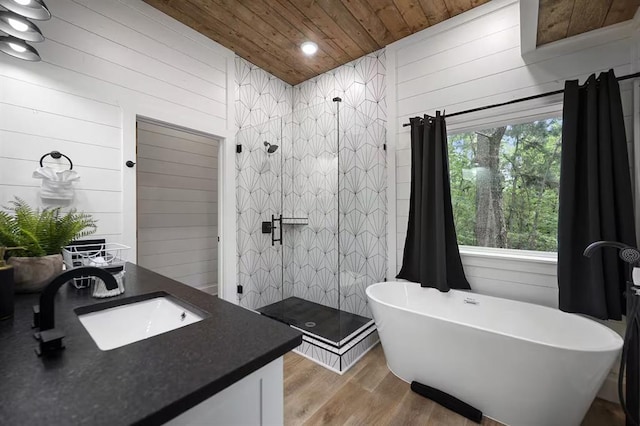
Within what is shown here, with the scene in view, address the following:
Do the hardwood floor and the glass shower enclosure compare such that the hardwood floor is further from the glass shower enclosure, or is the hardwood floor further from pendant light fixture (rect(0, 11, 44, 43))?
pendant light fixture (rect(0, 11, 44, 43))

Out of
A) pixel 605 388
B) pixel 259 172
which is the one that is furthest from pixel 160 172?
pixel 605 388

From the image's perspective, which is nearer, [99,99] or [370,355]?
[99,99]

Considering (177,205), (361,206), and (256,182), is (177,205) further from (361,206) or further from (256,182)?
(361,206)

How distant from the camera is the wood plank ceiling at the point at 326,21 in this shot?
1.92 meters

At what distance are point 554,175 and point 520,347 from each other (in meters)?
1.42

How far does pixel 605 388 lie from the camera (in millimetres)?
1861

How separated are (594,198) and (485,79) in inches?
48.1

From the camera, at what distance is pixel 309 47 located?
9.30 ft

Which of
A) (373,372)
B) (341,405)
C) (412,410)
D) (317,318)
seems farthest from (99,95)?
(412,410)

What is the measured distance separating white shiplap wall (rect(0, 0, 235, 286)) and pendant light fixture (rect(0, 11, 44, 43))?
2.03ft

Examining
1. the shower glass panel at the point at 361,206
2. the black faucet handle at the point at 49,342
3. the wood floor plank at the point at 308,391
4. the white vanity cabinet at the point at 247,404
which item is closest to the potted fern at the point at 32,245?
the black faucet handle at the point at 49,342

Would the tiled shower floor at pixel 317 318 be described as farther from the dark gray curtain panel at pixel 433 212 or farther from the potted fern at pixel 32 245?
the potted fern at pixel 32 245

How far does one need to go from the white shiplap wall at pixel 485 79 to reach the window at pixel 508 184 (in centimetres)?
17

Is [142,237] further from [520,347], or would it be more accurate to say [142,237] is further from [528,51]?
[528,51]
